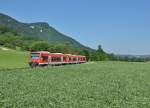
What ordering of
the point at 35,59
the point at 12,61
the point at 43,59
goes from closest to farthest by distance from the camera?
the point at 35,59 < the point at 43,59 < the point at 12,61

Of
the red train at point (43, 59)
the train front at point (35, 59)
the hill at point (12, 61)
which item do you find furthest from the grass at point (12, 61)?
the red train at point (43, 59)

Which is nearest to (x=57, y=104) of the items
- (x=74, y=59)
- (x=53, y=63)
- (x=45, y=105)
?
(x=45, y=105)

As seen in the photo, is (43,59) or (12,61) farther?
(12,61)

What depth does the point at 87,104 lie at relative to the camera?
19.2 metres

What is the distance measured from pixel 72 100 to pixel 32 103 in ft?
7.95

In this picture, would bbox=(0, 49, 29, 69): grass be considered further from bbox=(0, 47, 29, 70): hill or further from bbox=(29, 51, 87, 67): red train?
bbox=(29, 51, 87, 67): red train

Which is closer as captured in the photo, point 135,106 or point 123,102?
point 135,106

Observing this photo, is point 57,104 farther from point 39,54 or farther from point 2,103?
point 39,54

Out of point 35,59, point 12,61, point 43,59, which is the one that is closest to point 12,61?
point 12,61

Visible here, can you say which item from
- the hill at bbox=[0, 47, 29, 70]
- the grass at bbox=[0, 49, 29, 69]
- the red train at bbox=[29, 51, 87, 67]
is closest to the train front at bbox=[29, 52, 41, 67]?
the red train at bbox=[29, 51, 87, 67]

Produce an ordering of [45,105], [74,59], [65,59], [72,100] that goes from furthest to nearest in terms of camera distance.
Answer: [74,59] < [65,59] < [72,100] < [45,105]

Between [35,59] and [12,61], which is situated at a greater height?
[35,59]

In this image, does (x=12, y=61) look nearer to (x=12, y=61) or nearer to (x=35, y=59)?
(x=12, y=61)

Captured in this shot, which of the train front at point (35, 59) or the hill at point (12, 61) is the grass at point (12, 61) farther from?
the train front at point (35, 59)
